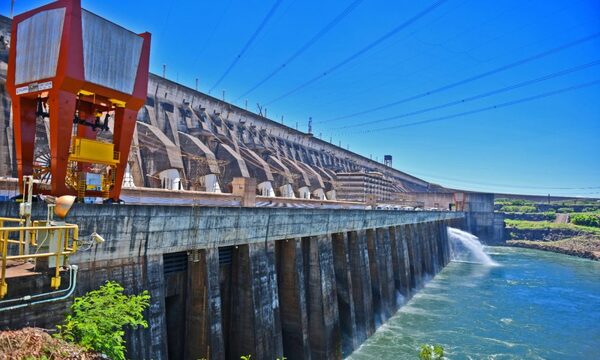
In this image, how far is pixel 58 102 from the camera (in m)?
9.13

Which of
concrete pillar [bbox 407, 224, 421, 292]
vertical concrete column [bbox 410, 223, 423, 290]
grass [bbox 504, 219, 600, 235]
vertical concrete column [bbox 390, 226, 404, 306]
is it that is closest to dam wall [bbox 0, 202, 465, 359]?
vertical concrete column [bbox 390, 226, 404, 306]

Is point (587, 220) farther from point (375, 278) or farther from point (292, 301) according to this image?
point (292, 301)

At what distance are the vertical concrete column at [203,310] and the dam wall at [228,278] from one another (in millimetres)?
26

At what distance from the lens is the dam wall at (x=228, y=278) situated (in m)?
8.09

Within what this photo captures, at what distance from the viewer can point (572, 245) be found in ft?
206

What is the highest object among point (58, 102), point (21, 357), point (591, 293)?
point (58, 102)

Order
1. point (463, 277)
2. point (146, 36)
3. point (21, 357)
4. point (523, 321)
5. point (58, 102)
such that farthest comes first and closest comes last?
1. point (463, 277)
2. point (523, 321)
3. point (146, 36)
4. point (58, 102)
5. point (21, 357)

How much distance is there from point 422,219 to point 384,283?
1588 centimetres

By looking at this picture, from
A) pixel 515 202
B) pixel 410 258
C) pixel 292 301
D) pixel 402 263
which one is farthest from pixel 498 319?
pixel 515 202

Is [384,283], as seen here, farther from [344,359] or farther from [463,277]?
[463,277]

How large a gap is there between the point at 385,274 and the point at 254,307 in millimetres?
13751

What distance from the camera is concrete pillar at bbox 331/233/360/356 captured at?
1727cm

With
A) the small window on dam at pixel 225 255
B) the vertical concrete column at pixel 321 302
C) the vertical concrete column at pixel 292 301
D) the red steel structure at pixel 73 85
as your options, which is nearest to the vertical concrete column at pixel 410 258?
the vertical concrete column at pixel 321 302

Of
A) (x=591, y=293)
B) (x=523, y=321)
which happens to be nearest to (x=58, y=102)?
(x=523, y=321)
